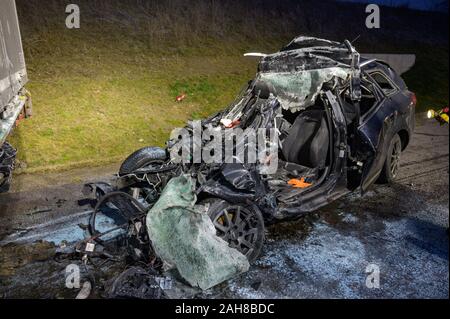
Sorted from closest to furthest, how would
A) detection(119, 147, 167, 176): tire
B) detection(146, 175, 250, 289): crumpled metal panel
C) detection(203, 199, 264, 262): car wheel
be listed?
detection(146, 175, 250, 289): crumpled metal panel < detection(203, 199, 264, 262): car wheel < detection(119, 147, 167, 176): tire

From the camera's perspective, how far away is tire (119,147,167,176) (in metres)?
4.98

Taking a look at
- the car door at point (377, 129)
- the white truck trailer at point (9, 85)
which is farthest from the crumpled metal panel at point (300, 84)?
the white truck trailer at point (9, 85)

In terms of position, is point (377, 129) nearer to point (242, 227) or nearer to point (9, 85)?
point (242, 227)

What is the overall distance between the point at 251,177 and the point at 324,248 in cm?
128

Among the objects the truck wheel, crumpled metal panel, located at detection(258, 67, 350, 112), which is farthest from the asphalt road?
crumpled metal panel, located at detection(258, 67, 350, 112)

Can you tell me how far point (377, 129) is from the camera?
4.85 meters

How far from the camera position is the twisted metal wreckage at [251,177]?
3.42 metres

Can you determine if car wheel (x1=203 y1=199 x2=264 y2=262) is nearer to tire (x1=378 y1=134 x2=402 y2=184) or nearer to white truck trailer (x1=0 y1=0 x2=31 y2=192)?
tire (x1=378 y1=134 x2=402 y2=184)

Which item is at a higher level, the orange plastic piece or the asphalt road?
the orange plastic piece

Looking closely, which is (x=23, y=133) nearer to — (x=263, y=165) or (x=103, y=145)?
(x=103, y=145)

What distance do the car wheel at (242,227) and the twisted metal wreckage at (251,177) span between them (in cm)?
1

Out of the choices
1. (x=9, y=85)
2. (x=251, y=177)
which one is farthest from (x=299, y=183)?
(x=9, y=85)

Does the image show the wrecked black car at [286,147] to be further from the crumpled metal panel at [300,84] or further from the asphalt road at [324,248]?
the asphalt road at [324,248]

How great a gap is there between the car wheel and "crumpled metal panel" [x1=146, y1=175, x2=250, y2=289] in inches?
9.1
